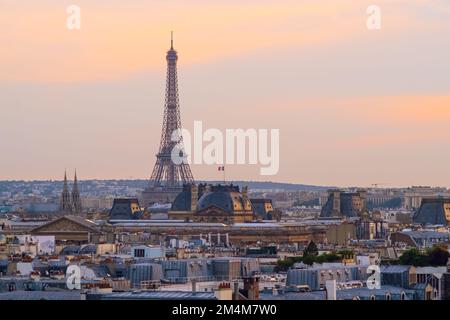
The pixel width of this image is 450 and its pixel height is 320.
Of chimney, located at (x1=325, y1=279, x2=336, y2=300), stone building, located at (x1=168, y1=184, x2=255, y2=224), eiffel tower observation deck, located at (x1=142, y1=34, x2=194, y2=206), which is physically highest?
eiffel tower observation deck, located at (x1=142, y1=34, x2=194, y2=206)

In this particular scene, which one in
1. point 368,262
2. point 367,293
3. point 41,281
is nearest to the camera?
point 367,293

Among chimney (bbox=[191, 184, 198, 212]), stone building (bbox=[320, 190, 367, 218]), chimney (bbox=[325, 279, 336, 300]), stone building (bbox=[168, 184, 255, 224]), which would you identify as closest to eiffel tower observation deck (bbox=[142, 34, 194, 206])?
stone building (bbox=[320, 190, 367, 218])

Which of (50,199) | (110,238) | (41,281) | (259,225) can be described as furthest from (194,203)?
(41,281)

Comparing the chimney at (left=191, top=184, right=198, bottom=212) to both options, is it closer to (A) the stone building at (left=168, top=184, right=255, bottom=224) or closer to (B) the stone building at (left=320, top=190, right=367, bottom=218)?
(A) the stone building at (left=168, top=184, right=255, bottom=224)

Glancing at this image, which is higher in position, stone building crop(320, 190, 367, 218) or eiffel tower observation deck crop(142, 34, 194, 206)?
eiffel tower observation deck crop(142, 34, 194, 206)

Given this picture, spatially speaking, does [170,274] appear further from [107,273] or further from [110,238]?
[110,238]

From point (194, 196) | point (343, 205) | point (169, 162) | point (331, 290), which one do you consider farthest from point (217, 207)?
point (331, 290)

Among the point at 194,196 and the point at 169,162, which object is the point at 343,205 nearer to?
the point at 194,196

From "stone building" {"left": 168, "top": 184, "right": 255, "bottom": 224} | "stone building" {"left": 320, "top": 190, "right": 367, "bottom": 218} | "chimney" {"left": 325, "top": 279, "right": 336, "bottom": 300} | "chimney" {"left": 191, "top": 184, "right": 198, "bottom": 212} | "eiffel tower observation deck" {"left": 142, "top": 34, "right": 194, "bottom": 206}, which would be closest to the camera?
"chimney" {"left": 325, "top": 279, "right": 336, "bottom": 300}
